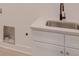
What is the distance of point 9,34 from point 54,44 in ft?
5.00

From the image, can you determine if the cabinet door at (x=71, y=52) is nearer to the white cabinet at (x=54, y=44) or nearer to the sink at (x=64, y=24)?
the white cabinet at (x=54, y=44)

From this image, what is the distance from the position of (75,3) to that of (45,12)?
0.62 metres

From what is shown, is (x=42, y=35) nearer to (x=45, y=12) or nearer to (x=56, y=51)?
(x=56, y=51)

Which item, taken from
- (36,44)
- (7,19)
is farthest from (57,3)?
(7,19)

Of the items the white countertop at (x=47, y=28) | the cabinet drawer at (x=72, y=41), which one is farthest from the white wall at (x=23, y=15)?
the cabinet drawer at (x=72, y=41)

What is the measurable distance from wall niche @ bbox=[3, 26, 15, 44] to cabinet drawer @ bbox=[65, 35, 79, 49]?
160 centimetres

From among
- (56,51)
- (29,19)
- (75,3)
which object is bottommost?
(56,51)

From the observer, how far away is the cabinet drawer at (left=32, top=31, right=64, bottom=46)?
7.43 feet

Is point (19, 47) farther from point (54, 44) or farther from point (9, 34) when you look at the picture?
point (54, 44)

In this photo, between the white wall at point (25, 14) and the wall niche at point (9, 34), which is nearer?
the white wall at point (25, 14)

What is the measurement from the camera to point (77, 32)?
210cm

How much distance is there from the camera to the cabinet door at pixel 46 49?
228 cm

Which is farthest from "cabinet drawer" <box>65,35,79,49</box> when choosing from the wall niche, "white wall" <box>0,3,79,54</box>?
the wall niche

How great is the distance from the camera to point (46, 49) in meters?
2.40
